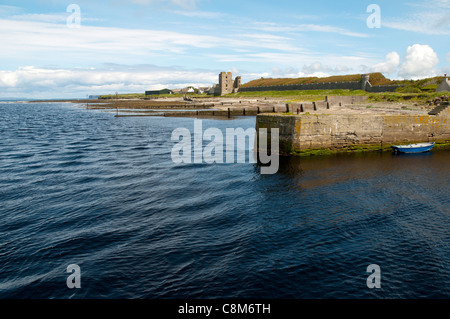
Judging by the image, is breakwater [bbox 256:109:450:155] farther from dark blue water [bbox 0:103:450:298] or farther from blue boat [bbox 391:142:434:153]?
dark blue water [bbox 0:103:450:298]

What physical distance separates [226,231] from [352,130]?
1600 centimetres

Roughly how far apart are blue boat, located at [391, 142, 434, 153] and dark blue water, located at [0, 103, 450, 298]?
343cm

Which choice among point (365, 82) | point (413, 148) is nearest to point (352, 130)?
point (413, 148)

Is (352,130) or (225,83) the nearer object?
(352,130)

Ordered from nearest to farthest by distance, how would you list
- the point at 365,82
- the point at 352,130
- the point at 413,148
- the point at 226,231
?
1. the point at 226,231
2. the point at 352,130
3. the point at 413,148
4. the point at 365,82

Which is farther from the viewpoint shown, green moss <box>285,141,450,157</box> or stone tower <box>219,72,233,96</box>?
stone tower <box>219,72,233,96</box>

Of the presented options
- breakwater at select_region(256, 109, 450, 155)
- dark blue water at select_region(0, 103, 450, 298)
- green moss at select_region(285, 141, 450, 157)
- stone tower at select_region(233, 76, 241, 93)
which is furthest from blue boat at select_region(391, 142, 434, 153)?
stone tower at select_region(233, 76, 241, 93)

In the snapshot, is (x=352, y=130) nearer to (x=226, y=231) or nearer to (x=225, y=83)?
(x=226, y=231)

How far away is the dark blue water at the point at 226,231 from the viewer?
7719 millimetres

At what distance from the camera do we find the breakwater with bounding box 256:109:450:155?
70.8ft

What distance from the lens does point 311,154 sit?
22.0m

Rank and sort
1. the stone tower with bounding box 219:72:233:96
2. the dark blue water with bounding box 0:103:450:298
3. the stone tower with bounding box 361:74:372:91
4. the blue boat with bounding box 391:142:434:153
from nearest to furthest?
the dark blue water with bounding box 0:103:450:298, the blue boat with bounding box 391:142:434:153, the stone tower with bounding box 361:74:372:91, the stone tower with bounding box 219:72:233:96

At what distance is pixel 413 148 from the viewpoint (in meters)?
23.2
